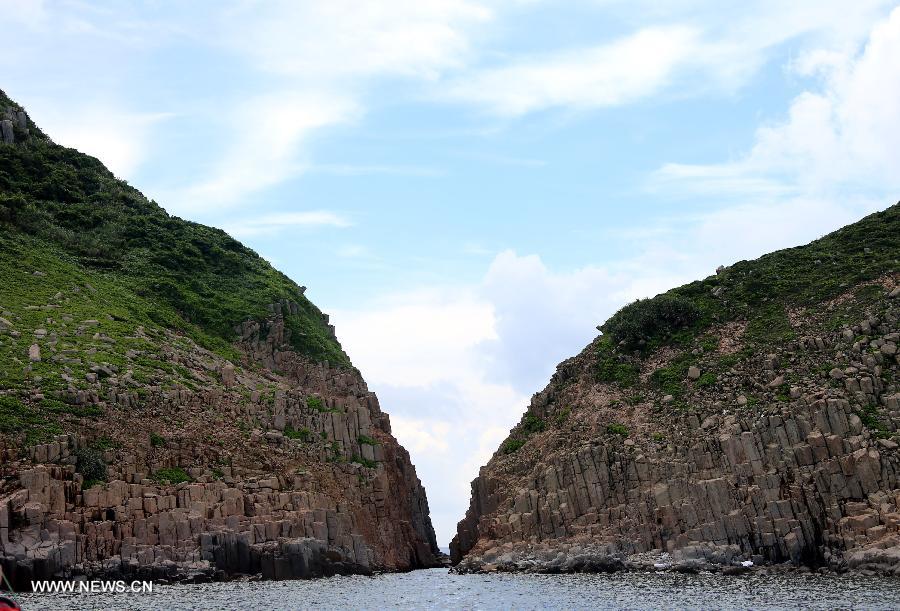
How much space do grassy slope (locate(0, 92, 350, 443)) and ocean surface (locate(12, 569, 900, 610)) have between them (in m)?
18.2

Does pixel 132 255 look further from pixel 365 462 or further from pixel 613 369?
pixel 613 369

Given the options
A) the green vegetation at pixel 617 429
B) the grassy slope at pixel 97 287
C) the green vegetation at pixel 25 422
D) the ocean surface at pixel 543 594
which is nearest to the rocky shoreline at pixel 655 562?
the ocean surface at pixel 543 594

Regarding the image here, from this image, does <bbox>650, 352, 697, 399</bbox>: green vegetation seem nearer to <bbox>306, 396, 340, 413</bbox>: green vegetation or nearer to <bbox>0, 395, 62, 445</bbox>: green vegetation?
<bbox>306, 396, 340, 413</bbox>: green vegetation

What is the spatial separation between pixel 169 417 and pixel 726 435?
1557 inches

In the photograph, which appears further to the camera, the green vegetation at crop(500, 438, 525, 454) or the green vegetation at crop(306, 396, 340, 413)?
the green vegetation at crop(500, 438, 525, 454)

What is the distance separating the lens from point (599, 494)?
75.6 metres

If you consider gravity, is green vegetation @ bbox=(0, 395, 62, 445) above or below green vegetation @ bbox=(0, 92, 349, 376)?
below

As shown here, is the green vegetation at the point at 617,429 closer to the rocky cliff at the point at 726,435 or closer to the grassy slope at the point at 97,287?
the rocky cliff at the point at 726,435

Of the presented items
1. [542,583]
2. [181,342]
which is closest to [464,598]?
[542,583]

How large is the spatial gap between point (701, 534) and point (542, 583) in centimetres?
1087

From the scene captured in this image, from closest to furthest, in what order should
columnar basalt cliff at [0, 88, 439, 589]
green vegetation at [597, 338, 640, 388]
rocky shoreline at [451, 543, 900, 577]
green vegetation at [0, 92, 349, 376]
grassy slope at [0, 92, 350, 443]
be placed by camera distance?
rocky shoreline at [451, 543, 900, 577] → columnar basalt cliff at [0, 88, 439, 589] → grassy slope at [0, 92, 350, 443] → green vegetation at [597, 338, 640, 388] → green vegetation at [0, 92, 349, 376]

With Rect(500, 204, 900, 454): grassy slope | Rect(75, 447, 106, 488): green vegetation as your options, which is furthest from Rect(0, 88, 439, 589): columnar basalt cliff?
Rect(500, 204, 900, 454): grassy slope

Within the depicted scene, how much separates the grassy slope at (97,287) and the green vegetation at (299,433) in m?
8.37

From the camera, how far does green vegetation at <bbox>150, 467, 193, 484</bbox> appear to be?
71.2 meters
